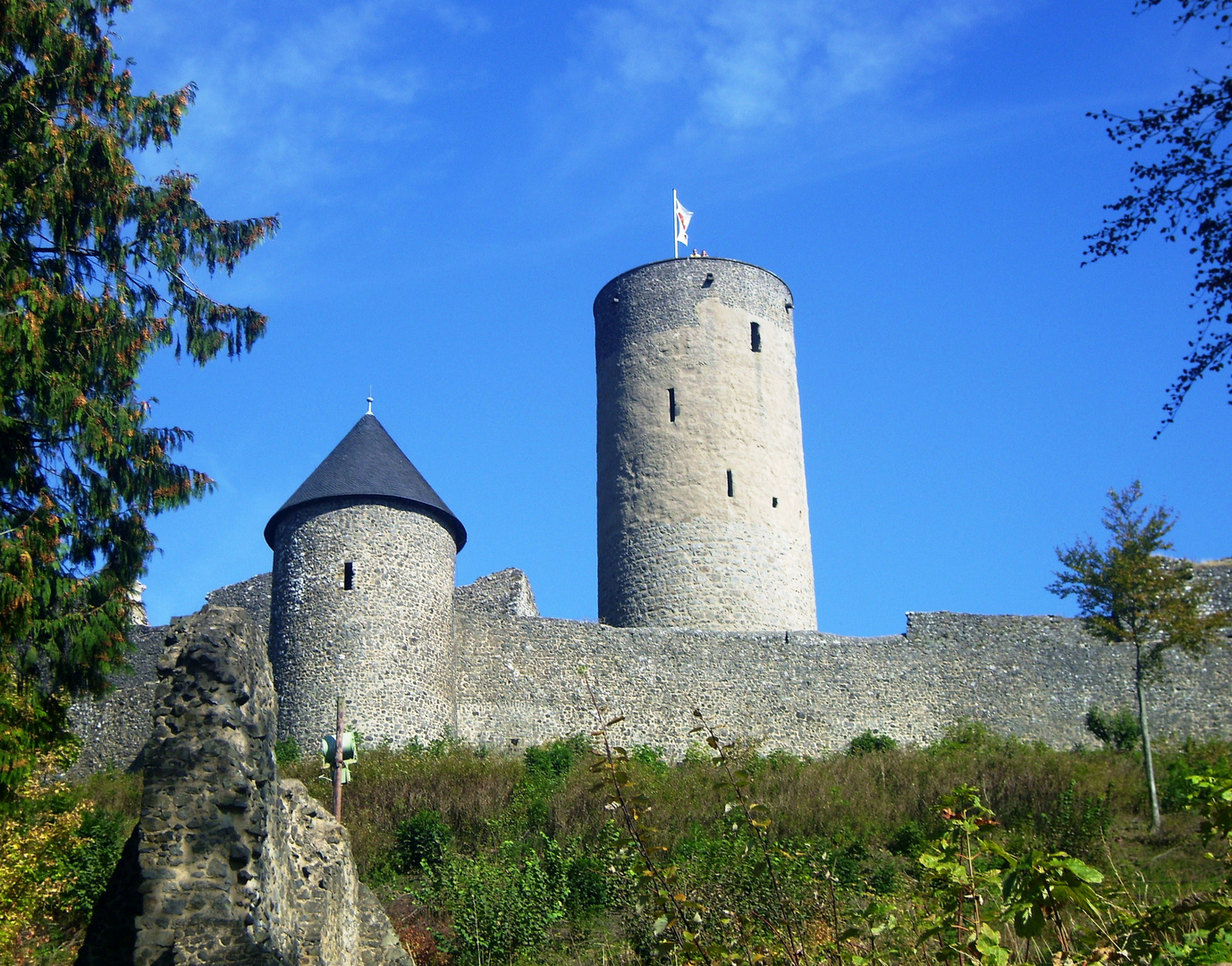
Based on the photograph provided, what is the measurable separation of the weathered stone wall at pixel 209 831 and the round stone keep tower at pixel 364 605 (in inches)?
544

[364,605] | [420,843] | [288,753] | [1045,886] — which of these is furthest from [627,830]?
[364,605]

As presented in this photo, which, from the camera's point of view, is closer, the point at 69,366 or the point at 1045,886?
the point at 1045,886

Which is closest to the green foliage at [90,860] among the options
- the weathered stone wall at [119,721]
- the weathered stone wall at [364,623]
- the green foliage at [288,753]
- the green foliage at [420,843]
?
the green foliage at [288,753]

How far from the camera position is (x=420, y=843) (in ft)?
53.8

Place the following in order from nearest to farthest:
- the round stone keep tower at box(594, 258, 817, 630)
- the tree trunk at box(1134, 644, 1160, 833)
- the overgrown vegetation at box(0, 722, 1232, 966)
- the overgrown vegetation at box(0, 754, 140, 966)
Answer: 1. the overgrown vegetation at box(0, 722, 1232, 966)
2. the overgrown vegetation at box(0, 754, 140, 966)
3. the tree trunk at box(1134, 644, 1160, 833)
4. the round stone keep tower at box(594, 258, 817, 630)

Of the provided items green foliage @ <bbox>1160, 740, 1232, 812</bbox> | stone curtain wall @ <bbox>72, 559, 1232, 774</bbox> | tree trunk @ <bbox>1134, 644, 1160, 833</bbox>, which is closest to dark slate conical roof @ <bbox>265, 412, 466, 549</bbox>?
stone curtain wall @ <bbox>72, 559, 1232, 774</bbox>

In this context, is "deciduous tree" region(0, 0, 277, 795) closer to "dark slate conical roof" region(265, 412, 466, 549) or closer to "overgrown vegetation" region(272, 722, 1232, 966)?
"overgrown vegetation" region(272, 722, 1232, 966)

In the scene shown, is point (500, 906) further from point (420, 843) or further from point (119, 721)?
point (119, 721)

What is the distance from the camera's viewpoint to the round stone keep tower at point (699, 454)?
25.4 metres

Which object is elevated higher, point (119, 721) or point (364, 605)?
point (364, 605)

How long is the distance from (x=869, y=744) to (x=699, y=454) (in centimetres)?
683

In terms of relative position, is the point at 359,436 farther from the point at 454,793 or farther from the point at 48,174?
the point at 48,174

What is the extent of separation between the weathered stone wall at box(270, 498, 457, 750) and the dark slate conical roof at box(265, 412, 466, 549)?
0.18m

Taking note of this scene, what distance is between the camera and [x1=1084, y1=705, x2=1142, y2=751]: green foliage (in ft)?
72.1
